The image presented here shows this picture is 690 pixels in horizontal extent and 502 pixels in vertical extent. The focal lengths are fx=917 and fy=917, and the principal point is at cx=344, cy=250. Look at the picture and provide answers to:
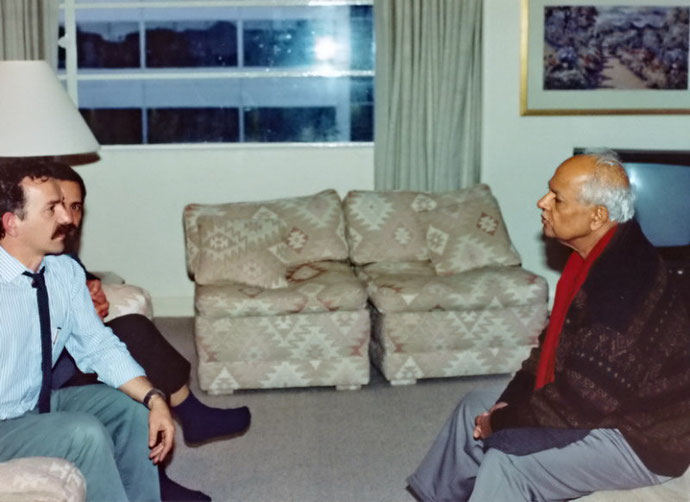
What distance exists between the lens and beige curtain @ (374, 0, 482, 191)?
17.4ft

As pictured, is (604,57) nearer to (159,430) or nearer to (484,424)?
(484,424)

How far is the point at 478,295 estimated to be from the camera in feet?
13.9

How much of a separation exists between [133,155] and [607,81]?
2887mm

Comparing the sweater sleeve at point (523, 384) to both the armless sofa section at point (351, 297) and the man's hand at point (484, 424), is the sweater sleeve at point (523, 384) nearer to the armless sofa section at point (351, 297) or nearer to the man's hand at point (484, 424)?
the man's hand at point (484, 424)

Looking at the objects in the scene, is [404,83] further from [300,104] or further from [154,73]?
A: [300,104]

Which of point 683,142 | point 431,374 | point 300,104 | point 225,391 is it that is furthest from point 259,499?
point 300,104

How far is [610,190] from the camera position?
234 cm

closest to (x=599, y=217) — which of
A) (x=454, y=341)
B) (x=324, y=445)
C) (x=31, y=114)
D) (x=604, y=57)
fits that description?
(x=324, y=445)

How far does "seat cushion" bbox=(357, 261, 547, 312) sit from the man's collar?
211 centimetres

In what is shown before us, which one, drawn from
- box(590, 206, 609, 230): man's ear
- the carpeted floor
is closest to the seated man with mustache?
the carpeted floor

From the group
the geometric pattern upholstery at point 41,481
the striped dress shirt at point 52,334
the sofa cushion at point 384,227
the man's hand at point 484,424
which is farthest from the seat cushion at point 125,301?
the man's hand at point 484,424

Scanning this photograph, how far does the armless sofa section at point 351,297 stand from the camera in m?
4.12

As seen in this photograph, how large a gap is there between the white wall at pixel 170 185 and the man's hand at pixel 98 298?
2261 mm

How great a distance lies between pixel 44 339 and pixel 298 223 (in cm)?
245
